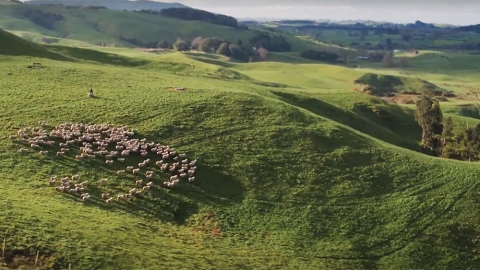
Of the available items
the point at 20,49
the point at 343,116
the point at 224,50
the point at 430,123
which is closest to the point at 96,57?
the point at 20,49

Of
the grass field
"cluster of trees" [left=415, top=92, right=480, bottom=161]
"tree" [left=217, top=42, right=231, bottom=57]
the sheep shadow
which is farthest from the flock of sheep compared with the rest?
"tree" [left=217, top=42, right=231, bottom=57]

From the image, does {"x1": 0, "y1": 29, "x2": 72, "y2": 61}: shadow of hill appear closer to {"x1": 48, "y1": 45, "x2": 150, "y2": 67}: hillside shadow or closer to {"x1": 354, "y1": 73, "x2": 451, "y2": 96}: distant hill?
{"x1": 48, "y1": 45, "x2": 150, "y2": 67}: hillside shadow

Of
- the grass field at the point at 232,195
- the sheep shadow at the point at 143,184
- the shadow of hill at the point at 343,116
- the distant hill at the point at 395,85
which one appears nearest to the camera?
the grass field at the point at 232,195

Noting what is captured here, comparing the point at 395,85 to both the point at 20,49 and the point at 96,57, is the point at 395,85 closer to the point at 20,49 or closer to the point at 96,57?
the point at 96,57

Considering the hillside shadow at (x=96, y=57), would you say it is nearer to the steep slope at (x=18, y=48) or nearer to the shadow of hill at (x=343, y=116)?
the steep slope at (x=18, y=48)

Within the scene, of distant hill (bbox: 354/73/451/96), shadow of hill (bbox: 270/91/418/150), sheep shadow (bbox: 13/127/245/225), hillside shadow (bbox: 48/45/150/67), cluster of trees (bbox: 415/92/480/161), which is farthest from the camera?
distant hill (bbox: 354/73/451/96)

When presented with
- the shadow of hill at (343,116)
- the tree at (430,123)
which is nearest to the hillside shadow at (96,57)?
the shadow of hill at (343,116)

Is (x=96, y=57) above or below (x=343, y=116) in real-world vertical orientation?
above
